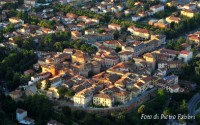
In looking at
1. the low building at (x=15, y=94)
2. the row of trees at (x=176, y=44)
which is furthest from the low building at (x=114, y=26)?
the low building at (x=15, y=94)

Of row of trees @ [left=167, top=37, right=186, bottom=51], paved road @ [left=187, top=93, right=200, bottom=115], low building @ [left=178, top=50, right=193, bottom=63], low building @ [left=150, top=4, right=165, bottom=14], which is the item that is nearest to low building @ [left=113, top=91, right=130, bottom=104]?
paved road @ [left=187, top=93, right=200, bottom=115]

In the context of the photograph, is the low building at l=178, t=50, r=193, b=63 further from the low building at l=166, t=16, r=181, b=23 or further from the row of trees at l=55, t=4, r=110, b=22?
the row of trees at l=55, t=4, r=110, b=22

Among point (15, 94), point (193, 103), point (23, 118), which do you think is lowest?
point (193, 103)

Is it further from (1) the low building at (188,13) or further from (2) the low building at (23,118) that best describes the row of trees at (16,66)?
(1) the low building at (188,13)

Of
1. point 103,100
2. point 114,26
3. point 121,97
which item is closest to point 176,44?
point 114,26

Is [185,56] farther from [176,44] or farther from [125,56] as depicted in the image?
[125,56]

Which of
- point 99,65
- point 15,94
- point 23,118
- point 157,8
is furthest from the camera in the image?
point 157,8

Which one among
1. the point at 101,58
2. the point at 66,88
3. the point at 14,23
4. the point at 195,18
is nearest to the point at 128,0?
the point at 195,18

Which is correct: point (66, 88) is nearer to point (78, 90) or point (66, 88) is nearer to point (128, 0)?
point (78, 90)

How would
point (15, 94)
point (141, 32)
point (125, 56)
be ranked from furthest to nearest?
point (141, 32), point (125, 56), point (15, 94)
